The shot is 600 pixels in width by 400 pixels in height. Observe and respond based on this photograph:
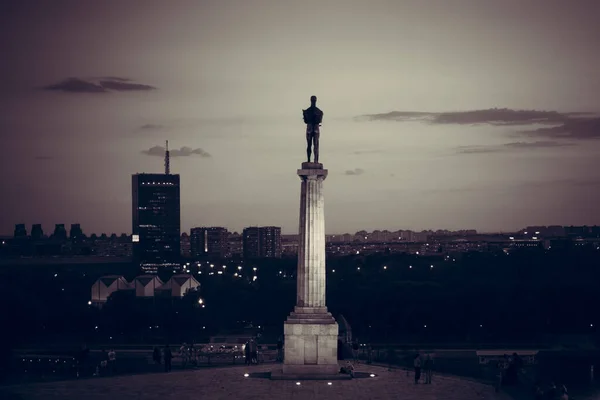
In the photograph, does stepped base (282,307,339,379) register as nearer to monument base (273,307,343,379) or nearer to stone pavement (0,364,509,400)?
monument base (273,307,343,379)

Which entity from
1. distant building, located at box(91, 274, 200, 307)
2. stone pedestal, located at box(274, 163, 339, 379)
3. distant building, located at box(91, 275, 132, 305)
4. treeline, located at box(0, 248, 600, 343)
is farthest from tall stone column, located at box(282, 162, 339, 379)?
distant building, located at box(91, 275, 132, 305)

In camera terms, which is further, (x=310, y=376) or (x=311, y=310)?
(x=311, y=310)

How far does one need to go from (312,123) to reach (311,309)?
8.47 m

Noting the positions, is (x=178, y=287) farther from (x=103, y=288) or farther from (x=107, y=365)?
(x=107, y=365)

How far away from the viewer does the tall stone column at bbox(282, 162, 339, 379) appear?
56969 mm

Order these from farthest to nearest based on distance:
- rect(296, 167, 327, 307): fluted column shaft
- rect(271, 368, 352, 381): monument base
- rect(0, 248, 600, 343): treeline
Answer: rect(0, 248, 600, 343): treeline, rect(296, 167, 327, 307): fluted column shaft, rect(271, 368, 352, 381): monument base

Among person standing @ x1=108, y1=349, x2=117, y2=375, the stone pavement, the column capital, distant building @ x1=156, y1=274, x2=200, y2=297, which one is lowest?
the stone pavement

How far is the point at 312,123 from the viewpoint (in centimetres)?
5809

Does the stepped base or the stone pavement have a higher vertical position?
the stepped base

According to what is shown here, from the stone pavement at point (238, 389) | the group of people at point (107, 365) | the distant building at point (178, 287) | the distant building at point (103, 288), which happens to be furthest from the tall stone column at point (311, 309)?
the distant building at point (178, 287)

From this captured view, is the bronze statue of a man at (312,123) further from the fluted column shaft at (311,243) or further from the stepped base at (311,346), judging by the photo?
the stepped base at (311,346)

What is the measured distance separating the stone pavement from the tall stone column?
193 centimetres

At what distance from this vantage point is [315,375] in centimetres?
5638

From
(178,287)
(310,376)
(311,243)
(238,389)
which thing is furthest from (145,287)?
(238,389)
